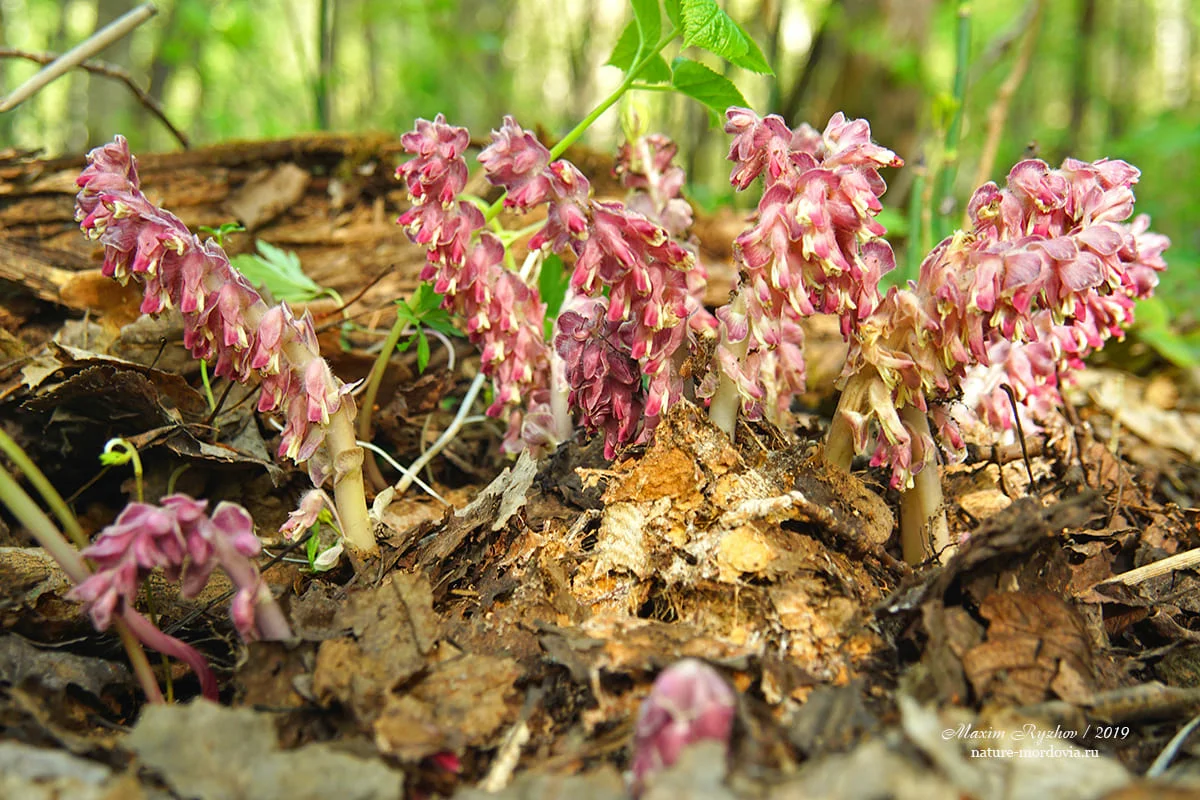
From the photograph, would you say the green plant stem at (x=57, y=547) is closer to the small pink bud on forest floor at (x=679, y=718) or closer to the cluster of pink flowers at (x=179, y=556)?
the cluster of pink flowers at (x=179, y=556)

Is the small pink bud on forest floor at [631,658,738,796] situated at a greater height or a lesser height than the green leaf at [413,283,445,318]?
lesser

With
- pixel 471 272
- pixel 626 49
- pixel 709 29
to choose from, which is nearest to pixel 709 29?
pixel 709 29

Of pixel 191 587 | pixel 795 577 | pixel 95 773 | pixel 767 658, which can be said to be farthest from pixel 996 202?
pixel 95 773

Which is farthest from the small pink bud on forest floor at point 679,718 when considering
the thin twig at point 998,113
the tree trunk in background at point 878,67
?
the tree trunk in background at point 878,67

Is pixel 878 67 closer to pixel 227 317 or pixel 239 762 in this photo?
pixel 227 317

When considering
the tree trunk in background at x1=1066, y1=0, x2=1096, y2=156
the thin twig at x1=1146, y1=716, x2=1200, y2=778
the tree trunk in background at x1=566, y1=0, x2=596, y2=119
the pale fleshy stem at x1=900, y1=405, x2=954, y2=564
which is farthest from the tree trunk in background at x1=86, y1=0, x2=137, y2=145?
the tree trunk in background at x1=1066, y1=0, x2=1096, y2=156

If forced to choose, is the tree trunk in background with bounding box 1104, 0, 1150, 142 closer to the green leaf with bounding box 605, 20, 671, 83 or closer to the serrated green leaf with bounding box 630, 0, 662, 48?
the green leaf with bounding box 605, 20, 671, 83

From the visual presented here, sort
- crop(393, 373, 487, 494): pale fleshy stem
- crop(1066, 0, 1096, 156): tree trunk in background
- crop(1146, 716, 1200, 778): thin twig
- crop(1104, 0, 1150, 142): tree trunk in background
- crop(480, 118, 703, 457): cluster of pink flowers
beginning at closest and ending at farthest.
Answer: crop(1146, 716, 1200, 778): thin twig → crop(480, 118, 703, 457): cluster of pink flowers → crop(393, 373, 487, 494): pale fleshy stem → crop(1066, 0, 1096, 156): tree trunk in background → crop(1104, 0, 1150, 142): tree trunk in background
